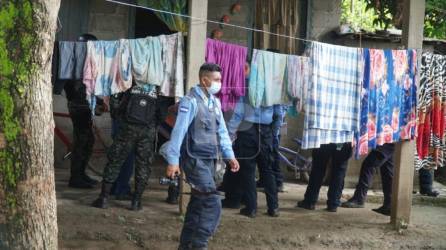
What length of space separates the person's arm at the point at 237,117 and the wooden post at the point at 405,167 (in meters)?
1.81

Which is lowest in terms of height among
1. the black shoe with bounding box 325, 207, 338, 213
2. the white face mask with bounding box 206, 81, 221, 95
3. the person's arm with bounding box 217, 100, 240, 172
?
the black shoe with bounding box 325, 207, 338, 213

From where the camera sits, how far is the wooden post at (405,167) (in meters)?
7.21

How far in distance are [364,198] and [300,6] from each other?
3.29 m

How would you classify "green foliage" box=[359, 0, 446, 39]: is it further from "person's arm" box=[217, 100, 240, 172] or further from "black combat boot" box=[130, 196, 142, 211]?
"person's arm" box=[217, 100, 240, 172]

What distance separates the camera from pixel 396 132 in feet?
23.8

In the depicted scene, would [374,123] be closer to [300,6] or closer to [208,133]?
[208,133]

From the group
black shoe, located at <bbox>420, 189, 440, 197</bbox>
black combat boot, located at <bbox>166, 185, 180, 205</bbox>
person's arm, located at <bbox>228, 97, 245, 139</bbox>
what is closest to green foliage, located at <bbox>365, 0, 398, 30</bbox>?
black shoe, located at <bbox>420, 189, 440, 197</bbox>

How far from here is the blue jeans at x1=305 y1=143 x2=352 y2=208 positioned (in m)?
7.87

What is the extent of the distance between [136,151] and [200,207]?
180 cm

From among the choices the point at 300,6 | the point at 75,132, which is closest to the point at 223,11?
the point at 300,6

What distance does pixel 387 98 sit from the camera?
7.16m

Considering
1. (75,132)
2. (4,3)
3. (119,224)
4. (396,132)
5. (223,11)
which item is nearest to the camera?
(4,3)

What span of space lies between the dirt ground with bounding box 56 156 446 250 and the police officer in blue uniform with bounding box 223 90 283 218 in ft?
0.77

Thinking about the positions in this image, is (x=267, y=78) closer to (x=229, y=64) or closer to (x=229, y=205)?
(x=229, y=64)
